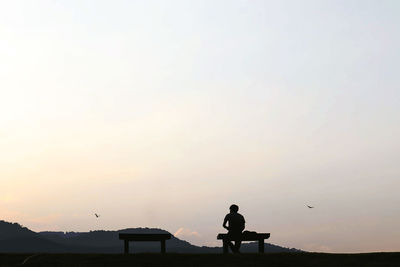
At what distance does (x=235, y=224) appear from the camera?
→ 28.5 meters

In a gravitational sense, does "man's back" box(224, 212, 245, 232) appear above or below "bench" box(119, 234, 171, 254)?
above

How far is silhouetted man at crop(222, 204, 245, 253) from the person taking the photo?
2848cm

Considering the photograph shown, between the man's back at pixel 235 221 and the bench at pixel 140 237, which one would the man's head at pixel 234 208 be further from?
the bench at pixel 140 237

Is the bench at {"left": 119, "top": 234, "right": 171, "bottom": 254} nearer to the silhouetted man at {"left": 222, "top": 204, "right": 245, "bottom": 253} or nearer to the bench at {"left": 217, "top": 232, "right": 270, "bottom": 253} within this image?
the bench at {"left": 217, "top": 232, "right": 270, "bottom": 253}
